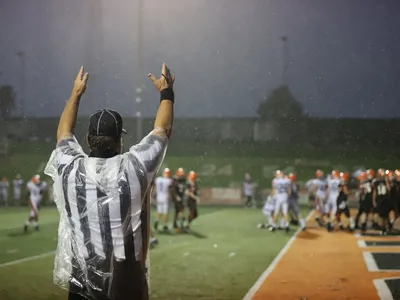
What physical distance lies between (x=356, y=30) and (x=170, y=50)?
6.54 ft

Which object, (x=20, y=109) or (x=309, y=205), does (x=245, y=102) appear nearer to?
(x=20, y=109)

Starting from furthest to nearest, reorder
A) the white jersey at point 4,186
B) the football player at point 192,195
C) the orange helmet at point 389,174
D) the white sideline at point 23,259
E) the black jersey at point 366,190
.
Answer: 1. the white jersey at point 4,186
2. the football player at point 192,195
3. the black jersey at point 366,190
4. the orange helmet at point 389,174
5. the white sideline at point 23,259

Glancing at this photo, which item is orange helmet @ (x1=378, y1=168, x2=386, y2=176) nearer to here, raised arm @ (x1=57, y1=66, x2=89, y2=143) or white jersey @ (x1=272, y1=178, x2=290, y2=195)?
white jersey @ (x1=272, y1=178, x2=290, y2=195)

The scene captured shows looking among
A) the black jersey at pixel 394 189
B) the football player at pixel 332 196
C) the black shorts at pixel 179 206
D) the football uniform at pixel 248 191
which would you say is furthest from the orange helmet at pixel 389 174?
the football uniform at pixel 248 191

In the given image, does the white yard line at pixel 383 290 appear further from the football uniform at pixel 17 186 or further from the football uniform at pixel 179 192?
the football uniform at pixel 17 186

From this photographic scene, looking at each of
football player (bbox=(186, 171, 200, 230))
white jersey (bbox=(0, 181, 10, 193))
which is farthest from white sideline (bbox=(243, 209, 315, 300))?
white jersey (bbox=(0, 181, 10, 193))

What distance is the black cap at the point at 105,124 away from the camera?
2010mm

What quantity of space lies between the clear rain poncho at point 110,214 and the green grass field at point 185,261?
105 inches

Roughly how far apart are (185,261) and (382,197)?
121 inches

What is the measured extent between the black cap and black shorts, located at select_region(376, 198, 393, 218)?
20.7 feet

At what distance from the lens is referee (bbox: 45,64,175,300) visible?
6.48 ft

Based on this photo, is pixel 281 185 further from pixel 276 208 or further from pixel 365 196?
pixel 365 196

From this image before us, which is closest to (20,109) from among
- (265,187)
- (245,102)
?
(245,102)

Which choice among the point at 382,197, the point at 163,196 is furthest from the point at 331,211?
the point at 163,196
